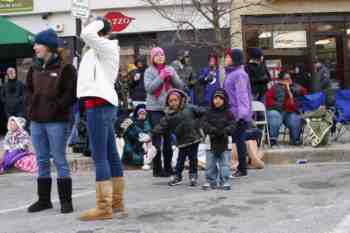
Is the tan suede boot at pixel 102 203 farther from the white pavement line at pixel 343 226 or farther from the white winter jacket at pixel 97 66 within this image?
the white pavement line at pixel 343 226

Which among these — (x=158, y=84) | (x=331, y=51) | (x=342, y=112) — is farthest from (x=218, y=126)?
(x=331, y=51)

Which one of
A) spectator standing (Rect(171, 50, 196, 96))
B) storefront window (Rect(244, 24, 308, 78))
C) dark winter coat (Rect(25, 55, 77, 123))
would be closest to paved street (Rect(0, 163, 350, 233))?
dark winter coat (Rect(25, 55, 77, 123))

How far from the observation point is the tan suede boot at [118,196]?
245 inches

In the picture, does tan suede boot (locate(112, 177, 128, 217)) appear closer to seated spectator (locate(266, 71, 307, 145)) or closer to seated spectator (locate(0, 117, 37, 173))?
seated spectator (locate(0, 117, 37, 173))

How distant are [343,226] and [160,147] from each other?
3.67m

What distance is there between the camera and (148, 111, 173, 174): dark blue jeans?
8.62 meters

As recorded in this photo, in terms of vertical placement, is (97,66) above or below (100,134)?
above

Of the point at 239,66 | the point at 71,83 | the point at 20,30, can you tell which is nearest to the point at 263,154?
the point at 239,66

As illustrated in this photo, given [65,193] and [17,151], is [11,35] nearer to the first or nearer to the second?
[17,151]

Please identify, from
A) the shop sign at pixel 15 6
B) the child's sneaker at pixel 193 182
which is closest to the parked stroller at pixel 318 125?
the child's sneaker at pixel 193 182

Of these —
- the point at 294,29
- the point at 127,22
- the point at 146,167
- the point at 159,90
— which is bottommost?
the point at 146,167

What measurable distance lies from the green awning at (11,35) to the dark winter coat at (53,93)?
6.40 metres

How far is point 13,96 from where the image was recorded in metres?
Result: 12.0

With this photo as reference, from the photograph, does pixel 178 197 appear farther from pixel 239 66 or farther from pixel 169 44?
pixel 169 44
